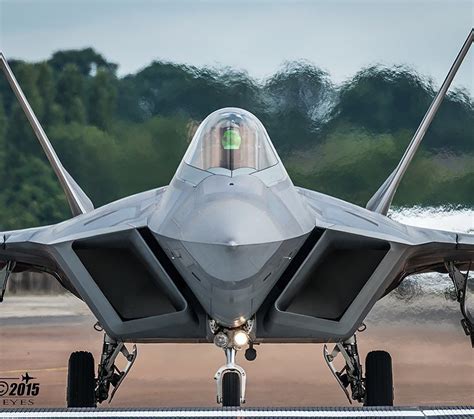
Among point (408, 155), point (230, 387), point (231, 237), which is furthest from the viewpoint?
point (408, 155)

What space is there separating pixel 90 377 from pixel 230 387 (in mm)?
2166

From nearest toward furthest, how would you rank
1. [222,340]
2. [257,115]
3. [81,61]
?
1. [222,340]
2. [257,115]
3. [81,61]

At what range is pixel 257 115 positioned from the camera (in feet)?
47.9

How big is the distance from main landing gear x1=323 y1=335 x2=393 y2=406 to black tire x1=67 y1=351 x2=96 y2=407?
174 cm

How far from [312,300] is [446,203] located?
450 cm

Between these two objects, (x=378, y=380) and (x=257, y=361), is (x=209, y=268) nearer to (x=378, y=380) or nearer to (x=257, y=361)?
(x=378, y=380)

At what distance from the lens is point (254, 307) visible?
8773 mm

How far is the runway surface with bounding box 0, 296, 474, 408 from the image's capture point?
12969 mm

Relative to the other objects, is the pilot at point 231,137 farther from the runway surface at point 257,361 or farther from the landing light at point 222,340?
the runway surface at point 257,361

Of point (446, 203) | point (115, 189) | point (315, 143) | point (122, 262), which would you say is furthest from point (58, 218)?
point (122, 262)

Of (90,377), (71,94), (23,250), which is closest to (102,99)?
(71,94)

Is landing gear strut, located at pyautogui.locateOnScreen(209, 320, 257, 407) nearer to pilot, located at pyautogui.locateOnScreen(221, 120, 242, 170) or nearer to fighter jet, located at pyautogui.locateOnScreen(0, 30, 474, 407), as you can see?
fighter jet, located at pyautogui.locateOnScreen(0, 30, 474, 407)

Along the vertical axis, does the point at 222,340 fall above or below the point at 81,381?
below

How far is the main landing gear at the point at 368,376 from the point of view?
10562mm
